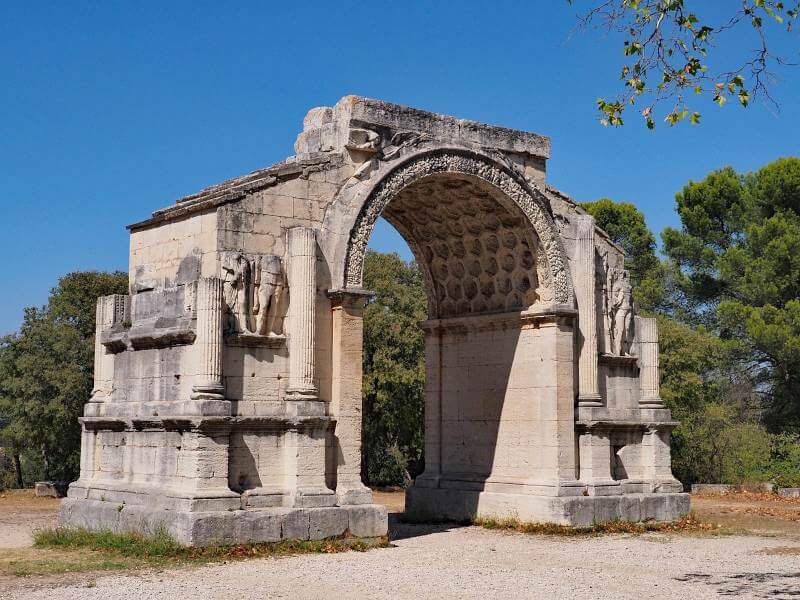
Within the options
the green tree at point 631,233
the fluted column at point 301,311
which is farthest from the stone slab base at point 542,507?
the green tree at point 631,233

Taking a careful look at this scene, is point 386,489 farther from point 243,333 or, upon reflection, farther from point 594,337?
point 243,333

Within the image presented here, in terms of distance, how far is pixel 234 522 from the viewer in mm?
12445

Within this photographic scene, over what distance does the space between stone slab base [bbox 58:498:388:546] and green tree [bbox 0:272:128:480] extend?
10.8m

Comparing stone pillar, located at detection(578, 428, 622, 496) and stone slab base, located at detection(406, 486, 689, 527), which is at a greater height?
stone pillar, located at detection(578, 428, 622, 496)

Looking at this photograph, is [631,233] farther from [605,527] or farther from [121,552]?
[121,552]

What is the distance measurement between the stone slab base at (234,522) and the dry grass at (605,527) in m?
3.00

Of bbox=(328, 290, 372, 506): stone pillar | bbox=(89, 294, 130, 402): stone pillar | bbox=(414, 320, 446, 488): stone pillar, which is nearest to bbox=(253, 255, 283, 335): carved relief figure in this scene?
bbox=(328, 290, 372, 506): stone pillar

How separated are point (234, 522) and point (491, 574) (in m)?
3.23

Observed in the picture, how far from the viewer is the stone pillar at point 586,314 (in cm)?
1658

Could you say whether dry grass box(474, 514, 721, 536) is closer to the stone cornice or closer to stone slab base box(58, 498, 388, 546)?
stone slab base box(58, 498, 388, 546)

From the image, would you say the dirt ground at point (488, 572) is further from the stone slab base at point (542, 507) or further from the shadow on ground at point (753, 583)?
the stone slab base at point (542, 507)

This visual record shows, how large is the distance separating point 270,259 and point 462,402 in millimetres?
5827

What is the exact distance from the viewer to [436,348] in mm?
18438

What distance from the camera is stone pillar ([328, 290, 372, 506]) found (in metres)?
13.7
